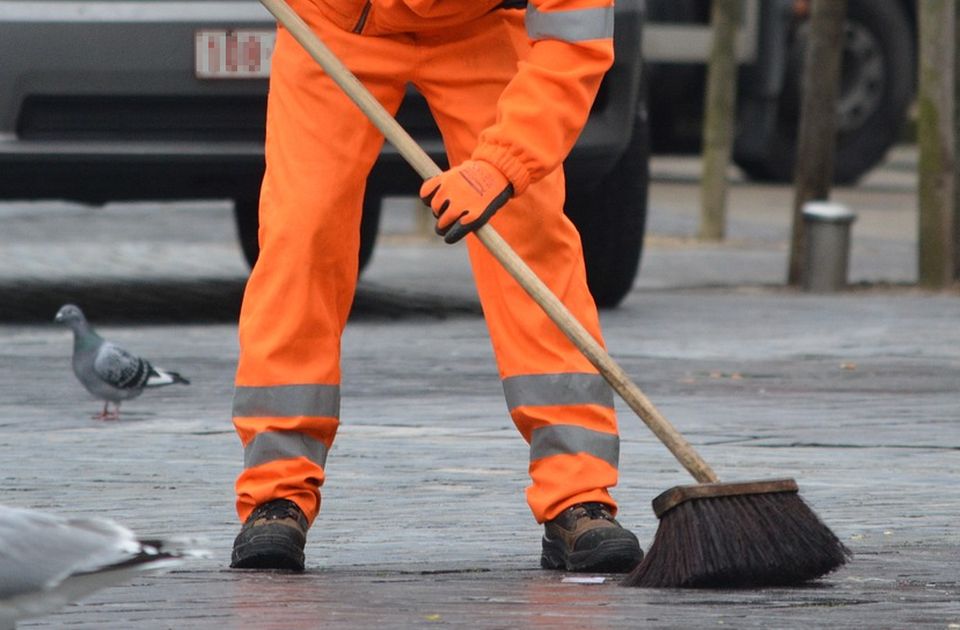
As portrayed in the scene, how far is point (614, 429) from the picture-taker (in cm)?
442

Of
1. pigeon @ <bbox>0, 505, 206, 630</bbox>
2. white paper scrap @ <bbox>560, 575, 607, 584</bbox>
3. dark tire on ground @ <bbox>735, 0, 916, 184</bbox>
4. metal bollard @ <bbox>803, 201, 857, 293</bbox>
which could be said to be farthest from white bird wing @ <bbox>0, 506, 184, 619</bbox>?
dark tire on ground @ <bbox>735, 0, 916, 184</bbox>

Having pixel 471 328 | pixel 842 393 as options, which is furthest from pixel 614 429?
pixel 471 328

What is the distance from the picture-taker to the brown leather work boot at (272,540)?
4.14m

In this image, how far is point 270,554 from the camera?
4.14 metres

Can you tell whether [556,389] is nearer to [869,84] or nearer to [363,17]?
[363,17]

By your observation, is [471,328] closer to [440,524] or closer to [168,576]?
[440,524]

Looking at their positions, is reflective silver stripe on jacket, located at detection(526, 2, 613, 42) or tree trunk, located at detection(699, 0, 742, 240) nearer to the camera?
reflective silver stripe on jacket, located at detection(526, 2, 613, 42)

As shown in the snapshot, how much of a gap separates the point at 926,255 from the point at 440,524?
525 cm

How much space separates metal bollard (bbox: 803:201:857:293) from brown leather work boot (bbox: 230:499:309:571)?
557 cm

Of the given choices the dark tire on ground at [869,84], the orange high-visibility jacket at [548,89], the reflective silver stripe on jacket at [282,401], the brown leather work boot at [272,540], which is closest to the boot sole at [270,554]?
the brown leather work boot at [272,540]

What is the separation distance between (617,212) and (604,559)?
4062 millimetres

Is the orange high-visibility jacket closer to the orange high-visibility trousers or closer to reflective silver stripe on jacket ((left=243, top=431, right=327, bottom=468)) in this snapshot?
the orange high-visibility trousers

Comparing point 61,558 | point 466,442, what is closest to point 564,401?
point 466,442

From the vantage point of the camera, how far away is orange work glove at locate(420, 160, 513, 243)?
4.21 meters
